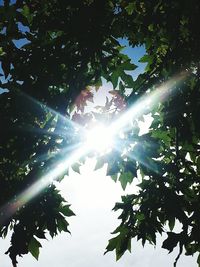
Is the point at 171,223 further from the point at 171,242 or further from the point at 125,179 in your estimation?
the point at 125,179

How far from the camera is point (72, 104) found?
361 cm

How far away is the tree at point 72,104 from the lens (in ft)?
10.2

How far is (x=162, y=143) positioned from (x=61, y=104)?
1.21m

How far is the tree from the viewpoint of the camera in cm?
311

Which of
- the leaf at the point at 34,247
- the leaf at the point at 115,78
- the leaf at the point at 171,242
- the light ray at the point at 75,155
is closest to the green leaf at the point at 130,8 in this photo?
the leaf at the point at 115,78

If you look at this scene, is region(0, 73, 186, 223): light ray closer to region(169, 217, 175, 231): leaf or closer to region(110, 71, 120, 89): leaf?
region(110, 71, 120, 89): leaf

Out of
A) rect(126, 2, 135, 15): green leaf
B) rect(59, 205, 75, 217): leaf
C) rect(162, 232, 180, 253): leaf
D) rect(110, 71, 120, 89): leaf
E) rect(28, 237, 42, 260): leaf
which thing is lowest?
rect(162, 232, 180, 253): leaf

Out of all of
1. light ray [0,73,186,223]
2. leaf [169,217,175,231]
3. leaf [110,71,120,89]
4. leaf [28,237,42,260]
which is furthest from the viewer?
leaf [110,71,120,89]

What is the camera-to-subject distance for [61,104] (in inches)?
133

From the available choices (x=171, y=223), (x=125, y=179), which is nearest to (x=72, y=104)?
(x=125, y=179)

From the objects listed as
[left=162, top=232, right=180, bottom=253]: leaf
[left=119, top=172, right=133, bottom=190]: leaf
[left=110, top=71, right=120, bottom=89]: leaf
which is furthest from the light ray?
[left=162, top=232, right=180, bottom=253]: leaf

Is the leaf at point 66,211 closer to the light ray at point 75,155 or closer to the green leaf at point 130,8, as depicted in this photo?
the light ray at point 75,155

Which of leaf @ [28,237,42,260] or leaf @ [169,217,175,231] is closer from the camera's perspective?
leaf @ [169,217,175,231]

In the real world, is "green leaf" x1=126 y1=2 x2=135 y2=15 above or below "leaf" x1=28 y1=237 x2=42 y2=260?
above
